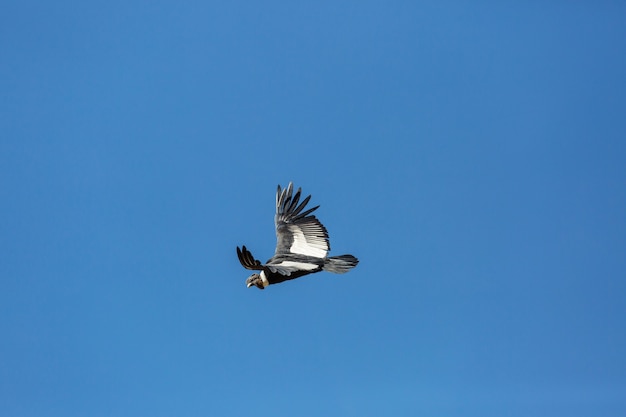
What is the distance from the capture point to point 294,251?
115 ft

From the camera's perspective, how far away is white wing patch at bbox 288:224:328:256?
34594mm

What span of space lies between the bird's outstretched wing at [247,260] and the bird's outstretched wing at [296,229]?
4609 mm

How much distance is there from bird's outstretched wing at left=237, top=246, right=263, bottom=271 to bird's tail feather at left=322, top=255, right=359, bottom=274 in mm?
4030

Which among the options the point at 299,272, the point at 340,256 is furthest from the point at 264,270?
the point at 340,256

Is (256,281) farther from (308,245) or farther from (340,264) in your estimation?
(340,264)

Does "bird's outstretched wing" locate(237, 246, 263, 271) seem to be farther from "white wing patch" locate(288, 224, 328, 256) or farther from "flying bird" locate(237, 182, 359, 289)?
"white wing patch" locate(288, 224, 328, 256)

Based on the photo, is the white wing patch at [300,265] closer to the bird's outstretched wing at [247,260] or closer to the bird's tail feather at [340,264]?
the bird's tail feather at [340,264]

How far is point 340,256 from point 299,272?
2.38 metres

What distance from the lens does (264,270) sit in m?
32.6

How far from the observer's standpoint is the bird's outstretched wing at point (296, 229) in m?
34.9

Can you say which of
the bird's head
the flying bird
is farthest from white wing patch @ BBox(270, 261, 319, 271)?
the bird's head

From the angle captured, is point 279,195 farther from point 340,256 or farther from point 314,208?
point 340,256

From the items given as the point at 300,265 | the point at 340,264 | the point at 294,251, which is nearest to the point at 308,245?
the point at 294,251

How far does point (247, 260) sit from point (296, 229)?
6.33 meters
